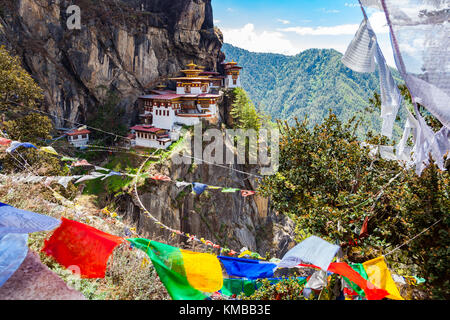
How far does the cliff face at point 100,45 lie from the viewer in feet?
82.2

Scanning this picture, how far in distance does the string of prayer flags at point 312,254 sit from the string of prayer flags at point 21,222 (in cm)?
332

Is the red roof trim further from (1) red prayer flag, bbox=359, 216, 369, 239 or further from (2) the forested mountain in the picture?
(2) the forested mountain

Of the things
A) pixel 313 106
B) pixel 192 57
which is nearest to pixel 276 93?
pixel 313 106

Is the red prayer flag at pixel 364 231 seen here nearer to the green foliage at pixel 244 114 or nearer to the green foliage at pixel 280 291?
the green foliage at pixel 280 291

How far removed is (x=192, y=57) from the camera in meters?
33.8

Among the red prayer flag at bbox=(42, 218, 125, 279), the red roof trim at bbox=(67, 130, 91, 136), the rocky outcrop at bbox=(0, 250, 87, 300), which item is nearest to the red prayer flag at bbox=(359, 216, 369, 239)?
the red prayer flag at bbox=(42, 218, 125, 279)

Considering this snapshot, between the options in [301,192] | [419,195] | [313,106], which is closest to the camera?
[419,195]

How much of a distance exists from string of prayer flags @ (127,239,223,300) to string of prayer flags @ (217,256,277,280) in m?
0.82

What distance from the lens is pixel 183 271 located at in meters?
4.02

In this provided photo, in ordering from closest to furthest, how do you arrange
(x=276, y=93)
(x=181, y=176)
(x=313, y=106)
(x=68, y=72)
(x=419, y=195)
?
(x=419, y=195) < (x=181, y=176) < (x=68, y=72) < (x=313, y=106) < (x=276, y=93)

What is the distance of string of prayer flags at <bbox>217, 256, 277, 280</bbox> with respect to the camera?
513 cm

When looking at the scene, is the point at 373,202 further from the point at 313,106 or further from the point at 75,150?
the point at 313,106

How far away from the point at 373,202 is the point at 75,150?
24.6 metres

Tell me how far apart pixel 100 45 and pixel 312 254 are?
3063 cm
